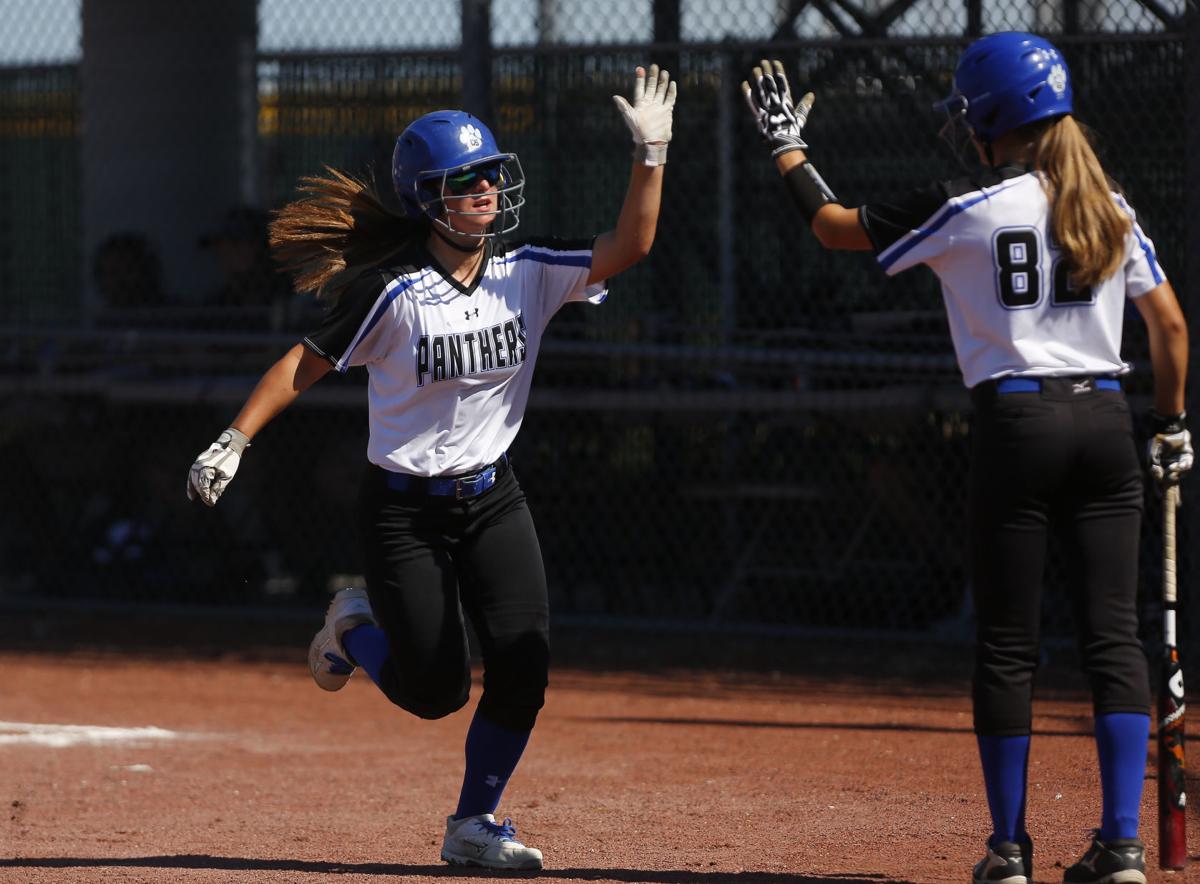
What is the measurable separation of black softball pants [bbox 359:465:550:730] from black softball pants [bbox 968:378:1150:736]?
3.73 ft

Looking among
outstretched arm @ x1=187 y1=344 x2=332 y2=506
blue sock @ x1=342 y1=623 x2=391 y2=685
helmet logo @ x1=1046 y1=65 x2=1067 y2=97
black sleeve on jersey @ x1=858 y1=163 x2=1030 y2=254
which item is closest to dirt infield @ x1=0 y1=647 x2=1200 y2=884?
blue sock @ x1=342 y1=623 x2=391 y2=685

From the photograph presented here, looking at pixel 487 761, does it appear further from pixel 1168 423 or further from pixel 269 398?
pixel 1168 423

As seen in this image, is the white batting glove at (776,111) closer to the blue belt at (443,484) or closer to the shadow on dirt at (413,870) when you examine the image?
the blue belt at (443,484)

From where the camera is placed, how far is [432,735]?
660 cm

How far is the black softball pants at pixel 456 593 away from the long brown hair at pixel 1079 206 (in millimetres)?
1526

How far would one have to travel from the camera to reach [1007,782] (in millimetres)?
3707

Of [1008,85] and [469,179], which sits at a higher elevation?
[1008,85]

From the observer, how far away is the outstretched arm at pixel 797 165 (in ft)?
12.4

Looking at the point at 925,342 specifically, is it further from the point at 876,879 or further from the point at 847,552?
the point at 876,879

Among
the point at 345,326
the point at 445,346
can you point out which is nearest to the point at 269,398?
the point at 345,326

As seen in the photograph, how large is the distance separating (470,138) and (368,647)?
1335mm

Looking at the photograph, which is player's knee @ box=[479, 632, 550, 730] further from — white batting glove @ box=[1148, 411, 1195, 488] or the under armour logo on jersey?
white batting glove @ box=[1148, 411, 1195, 488]

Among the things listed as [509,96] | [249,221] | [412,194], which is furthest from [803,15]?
[412,194]

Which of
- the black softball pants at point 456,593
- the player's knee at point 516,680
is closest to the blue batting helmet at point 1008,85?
the black softball pants at point 456,593
